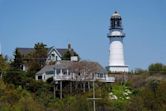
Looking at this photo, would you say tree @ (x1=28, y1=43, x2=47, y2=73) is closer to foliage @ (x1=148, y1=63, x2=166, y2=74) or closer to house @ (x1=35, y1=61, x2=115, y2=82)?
house @ (x1=35, y1=61, x2=115, y2=82)

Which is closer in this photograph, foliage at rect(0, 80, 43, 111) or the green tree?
foliage at rect(0, 80, 43, 111)

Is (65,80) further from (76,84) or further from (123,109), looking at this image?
(123,109)

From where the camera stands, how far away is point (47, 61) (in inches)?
2279

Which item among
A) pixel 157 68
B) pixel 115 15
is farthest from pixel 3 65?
pixel 115 15

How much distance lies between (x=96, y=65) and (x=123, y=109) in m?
13.6

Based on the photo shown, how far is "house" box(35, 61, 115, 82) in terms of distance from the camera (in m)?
A: 50.7

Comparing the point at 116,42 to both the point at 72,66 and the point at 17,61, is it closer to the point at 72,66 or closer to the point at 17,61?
the point at 17,61

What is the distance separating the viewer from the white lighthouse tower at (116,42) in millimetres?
70000

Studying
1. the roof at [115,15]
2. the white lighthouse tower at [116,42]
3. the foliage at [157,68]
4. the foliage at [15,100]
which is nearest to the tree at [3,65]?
the foliage at [15,100]

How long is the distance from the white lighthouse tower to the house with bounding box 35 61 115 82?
15.0 meters

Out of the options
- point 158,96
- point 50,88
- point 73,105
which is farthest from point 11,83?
point 158,96

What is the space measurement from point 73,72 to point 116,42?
19.5 m

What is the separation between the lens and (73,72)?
51.7 meters

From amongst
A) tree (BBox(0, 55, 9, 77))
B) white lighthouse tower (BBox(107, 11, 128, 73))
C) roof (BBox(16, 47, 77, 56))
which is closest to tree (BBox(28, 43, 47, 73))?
tree (BBox(0, 55, 9, 77))
